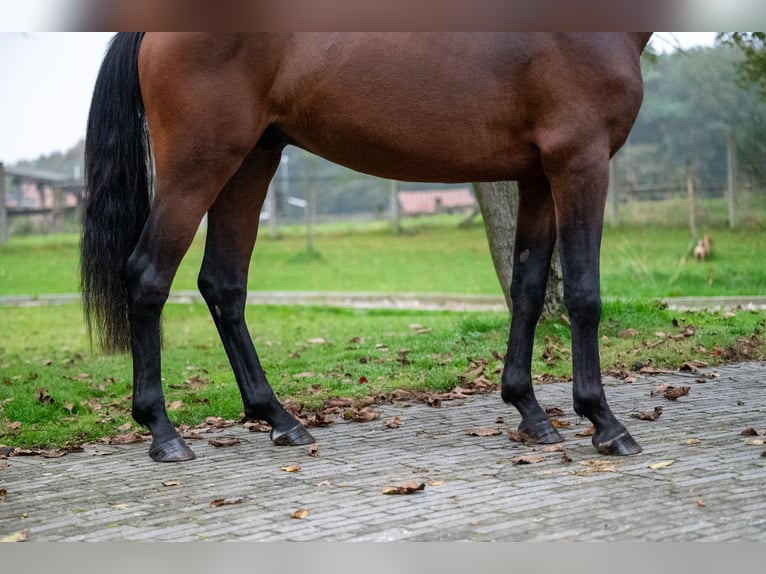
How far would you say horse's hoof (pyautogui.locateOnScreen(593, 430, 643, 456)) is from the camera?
14.5ft

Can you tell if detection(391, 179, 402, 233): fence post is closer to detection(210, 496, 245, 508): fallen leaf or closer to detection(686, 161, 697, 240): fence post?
detection(686, 161, 697, 240): fence post

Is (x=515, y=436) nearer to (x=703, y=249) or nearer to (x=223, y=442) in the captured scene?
(x=223, y=442)

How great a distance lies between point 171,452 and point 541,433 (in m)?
1.82

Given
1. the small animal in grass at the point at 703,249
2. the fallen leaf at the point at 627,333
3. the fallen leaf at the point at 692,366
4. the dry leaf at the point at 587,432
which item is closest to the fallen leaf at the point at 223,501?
the dry leaf at the point at 587,432

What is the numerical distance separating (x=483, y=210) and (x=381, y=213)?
14.1 metres

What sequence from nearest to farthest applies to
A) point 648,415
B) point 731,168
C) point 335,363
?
point 648,415 < point 335,363 < point 731,168

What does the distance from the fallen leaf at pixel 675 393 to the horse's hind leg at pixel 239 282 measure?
222cm

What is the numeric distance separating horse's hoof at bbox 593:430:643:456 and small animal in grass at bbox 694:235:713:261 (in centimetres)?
1083

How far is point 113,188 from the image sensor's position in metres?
4.80

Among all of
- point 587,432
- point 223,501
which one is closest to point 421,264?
point 587,432

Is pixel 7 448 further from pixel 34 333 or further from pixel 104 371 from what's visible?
pixel 34 333

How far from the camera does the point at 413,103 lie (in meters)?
4.48

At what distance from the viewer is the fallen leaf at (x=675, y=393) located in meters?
5.72

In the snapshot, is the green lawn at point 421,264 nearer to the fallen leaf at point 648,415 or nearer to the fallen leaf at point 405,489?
the fallen leaf at point 648,415
